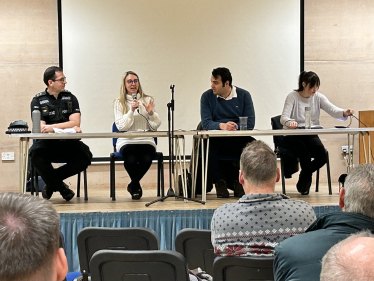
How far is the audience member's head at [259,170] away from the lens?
2.17 m

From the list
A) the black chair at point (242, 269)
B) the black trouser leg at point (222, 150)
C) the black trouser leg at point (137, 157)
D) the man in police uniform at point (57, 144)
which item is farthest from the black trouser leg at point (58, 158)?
the black chair at point (242, 269)

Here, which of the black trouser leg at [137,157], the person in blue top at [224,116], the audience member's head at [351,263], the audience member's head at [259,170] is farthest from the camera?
the person in blue top at [224,116]

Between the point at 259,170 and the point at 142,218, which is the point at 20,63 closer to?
the point at 142,218

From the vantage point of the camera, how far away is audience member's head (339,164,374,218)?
5.36ft

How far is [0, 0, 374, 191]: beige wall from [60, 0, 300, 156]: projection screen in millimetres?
236

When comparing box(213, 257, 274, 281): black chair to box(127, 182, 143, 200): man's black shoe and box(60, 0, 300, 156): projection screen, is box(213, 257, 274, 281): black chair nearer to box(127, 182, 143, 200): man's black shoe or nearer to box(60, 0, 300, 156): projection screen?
box(127, 182, 143, 200): man's black shoe

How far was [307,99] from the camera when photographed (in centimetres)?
485

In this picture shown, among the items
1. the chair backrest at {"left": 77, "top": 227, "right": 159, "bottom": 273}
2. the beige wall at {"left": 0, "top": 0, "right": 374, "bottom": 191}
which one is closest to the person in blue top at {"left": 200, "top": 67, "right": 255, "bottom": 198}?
the beige wall at {"left": 0, "top": 0, "right": 374, "bottom": 191}

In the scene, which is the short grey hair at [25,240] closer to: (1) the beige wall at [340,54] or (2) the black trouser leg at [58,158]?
(2) the black trouser leg at [58,158]

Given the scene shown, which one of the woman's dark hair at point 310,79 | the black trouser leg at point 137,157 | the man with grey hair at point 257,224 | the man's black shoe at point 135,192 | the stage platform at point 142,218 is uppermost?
the woman's dark hair at point 310,79

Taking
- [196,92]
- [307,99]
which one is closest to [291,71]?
[196,92]

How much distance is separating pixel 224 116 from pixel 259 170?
2513mm

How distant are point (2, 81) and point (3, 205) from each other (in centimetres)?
569

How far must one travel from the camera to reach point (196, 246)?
2268mm
